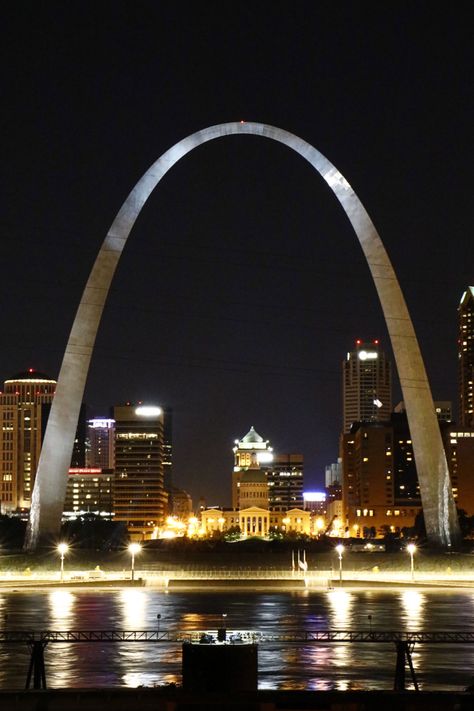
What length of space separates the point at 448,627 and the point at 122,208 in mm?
45337

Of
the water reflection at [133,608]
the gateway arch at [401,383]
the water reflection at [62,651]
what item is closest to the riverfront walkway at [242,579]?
the gateway arch at [401,383]

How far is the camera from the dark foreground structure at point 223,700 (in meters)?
15.8

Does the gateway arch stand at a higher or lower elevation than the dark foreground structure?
higher

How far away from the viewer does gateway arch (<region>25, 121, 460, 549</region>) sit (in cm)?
7394

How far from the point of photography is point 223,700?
1577cm

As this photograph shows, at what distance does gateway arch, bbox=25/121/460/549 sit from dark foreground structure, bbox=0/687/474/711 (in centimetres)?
5627

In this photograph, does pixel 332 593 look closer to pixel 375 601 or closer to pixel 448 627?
pixel 375 601

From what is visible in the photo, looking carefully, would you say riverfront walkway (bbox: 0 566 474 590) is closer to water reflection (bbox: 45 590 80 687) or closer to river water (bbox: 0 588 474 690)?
river water (bbox: 0 588 474 690)

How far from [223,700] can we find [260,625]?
74.2 ft

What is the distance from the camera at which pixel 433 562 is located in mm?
71562

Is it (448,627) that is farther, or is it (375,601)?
(375,601)

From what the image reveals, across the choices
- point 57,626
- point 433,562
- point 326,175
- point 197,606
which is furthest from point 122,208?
point 57,626

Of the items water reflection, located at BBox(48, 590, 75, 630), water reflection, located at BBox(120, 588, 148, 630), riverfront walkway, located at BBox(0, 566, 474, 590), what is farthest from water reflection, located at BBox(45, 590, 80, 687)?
riverfront walkway, located at BBox(0, 566, 474, 590)

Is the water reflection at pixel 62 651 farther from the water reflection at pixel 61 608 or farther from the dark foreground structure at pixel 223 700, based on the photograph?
the dark foreground structure at pixel 223 700
